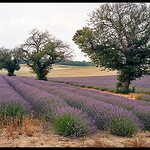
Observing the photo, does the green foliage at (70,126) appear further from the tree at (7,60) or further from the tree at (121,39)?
the tree at (7,60)

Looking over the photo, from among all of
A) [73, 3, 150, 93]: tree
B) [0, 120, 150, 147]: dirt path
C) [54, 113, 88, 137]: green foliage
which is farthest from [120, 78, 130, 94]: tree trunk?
[54, 113, 88, 137]: green foliage

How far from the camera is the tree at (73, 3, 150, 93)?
477 inches

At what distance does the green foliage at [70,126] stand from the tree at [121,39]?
8.87m

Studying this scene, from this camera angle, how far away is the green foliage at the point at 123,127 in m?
3.51

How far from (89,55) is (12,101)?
956cm

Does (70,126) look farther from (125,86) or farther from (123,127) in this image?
(125,86)

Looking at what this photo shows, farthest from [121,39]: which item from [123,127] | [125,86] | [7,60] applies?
[7,60]

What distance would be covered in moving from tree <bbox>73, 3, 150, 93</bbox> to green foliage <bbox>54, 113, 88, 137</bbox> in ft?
29.1

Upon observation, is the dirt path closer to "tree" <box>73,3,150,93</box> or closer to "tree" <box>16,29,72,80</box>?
"tree" <box>73,3,150,93</box>

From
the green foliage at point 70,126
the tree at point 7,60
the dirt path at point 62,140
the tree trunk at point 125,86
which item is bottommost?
the tree trunk at point 125,86

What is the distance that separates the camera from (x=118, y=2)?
12.5m

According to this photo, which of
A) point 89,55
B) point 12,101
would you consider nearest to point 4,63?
point 89,55

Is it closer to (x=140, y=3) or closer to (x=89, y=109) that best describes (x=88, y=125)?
(x=89, y=109)

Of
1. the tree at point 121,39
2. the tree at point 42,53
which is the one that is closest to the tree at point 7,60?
the tree at point 42,53
